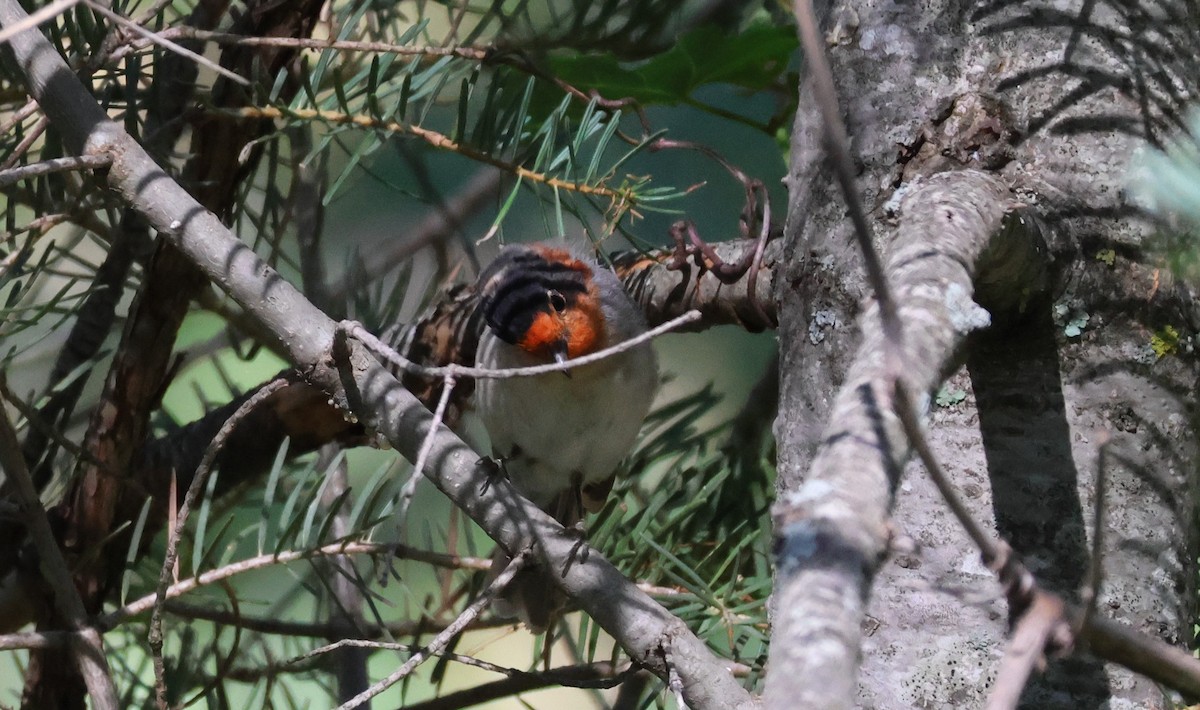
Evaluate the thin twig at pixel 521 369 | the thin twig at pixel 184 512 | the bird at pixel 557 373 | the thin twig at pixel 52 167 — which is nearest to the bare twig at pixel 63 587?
the thin twig at pixel 184 512

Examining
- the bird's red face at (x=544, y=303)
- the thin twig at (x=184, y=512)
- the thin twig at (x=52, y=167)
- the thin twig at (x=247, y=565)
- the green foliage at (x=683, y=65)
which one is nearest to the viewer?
the thin twig at (x=52, y=167)

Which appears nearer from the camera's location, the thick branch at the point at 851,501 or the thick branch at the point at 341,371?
the thick branch at the point at 851,501

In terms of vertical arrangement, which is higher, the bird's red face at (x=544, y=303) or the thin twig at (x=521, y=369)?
the bird's red face at (x=544, y=303)

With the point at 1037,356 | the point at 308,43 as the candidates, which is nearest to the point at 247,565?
the point at 308,43

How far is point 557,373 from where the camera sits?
2.19 meters

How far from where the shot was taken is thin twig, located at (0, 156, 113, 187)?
917 millimetres

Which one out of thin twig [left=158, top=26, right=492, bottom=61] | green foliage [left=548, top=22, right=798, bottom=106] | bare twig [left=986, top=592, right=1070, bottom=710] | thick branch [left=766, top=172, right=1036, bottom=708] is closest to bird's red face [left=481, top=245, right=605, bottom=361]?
green foliage [left=548, top=22, right=798, bottom=106]

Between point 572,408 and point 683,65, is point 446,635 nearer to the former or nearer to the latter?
point 683,65

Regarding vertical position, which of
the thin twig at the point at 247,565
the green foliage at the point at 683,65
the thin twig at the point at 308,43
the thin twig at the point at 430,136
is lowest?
the thin twig at the point at 247,565

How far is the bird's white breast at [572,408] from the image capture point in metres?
2.15

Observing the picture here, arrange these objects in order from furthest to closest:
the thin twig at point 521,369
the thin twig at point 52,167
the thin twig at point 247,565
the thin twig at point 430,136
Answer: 1. the thin twig at point 430,136
2. the thin twig at point 247,565
3. the thin twig at point 52,167
4. the thin twig at point 521,369

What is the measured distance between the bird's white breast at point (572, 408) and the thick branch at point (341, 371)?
3.28ft

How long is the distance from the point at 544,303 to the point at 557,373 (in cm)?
20

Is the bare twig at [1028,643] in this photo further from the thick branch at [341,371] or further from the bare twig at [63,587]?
the bare twig at [63,587]
